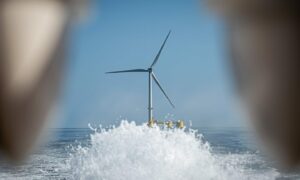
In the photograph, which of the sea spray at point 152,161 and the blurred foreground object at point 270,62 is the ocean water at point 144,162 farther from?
the blurred foreground object at point 270,62

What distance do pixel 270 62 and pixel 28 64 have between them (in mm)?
440

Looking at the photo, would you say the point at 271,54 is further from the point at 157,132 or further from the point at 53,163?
the point at 53,163

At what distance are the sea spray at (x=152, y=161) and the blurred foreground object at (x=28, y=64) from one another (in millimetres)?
9690

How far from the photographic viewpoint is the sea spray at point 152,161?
11.6 meters

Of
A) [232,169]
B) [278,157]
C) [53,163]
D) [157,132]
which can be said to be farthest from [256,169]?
[278,157]

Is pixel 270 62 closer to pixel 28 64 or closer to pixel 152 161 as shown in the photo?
A: pixel 28 64

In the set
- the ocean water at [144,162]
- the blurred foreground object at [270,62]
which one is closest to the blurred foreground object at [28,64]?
the blurred foreground object at [270,62]

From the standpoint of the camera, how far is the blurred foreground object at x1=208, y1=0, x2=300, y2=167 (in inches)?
26.5

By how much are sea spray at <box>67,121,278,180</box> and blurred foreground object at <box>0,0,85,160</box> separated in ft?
31.8

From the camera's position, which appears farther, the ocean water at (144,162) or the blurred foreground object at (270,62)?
the ocean water at (144,162)

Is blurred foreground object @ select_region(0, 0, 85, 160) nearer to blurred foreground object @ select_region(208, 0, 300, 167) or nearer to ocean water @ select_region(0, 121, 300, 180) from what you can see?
blurred foreground object @ select_region(208, 0, 300, 167)

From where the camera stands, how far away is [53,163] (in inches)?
538

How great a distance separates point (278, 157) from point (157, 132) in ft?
35.0

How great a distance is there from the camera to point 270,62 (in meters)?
0.67
